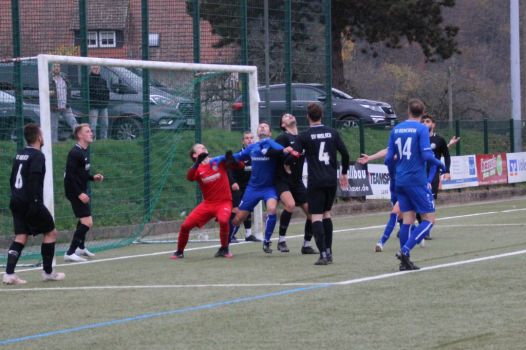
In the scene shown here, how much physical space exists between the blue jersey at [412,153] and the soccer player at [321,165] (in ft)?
3.71

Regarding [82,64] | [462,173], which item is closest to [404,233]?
[82,64]

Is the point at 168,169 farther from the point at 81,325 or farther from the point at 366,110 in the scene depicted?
the point at 366,110

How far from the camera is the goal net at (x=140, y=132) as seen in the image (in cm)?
1803

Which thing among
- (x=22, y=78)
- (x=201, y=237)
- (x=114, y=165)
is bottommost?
(x=201, y=237)

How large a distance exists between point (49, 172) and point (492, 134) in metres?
20.8

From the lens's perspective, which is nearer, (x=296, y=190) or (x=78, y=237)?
(x=296, y=190)

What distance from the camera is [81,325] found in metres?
9.46

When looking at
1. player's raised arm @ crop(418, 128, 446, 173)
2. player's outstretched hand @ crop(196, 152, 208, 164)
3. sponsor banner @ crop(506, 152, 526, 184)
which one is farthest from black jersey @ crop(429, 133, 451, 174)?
sponsor banner @ crop(506, 152, 526, 184)

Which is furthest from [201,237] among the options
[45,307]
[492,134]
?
[492,134]

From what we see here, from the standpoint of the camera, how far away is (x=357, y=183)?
26844 mm

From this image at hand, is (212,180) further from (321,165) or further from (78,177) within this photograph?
(321,165)

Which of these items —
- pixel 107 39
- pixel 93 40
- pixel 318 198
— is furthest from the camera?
pixel 107 39

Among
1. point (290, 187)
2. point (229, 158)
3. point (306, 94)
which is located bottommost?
point (290, 187)

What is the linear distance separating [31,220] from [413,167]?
443 cm
